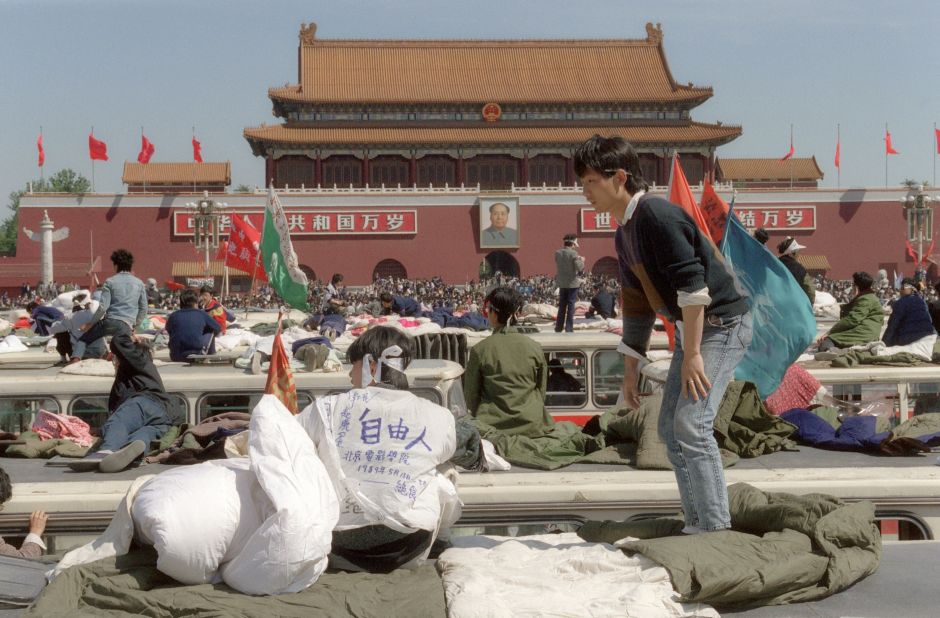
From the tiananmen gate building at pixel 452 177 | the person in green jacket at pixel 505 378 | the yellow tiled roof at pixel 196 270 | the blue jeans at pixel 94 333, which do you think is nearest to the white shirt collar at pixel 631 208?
the person in green jacket at pixel 505 378

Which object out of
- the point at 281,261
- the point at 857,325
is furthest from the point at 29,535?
the point at 281,261

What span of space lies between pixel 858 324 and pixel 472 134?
40.7 m

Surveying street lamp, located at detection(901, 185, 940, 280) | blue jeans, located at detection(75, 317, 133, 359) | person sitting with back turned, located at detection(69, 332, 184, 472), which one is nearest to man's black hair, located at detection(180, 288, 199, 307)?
blue jeans, located at detection(75, 317, 133, 359)

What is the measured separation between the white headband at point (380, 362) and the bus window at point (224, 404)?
2.11m

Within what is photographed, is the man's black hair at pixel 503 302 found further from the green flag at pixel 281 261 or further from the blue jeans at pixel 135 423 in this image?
the green flag at pixel 281 261

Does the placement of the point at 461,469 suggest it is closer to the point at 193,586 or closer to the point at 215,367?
the point at 193,586

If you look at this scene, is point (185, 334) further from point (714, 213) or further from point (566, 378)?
point (714, 213)

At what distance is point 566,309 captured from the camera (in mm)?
10891

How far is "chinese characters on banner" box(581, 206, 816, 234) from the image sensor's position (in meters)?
45.4

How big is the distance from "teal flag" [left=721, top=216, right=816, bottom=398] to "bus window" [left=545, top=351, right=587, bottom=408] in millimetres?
2298

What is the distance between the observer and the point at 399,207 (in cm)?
4575

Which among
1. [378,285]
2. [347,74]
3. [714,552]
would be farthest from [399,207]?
[714,552]

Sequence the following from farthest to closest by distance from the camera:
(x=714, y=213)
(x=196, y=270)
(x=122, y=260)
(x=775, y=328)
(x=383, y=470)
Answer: (x=196, y=270), (x=714, y=213), (x=122, y=260), (x=775, y=328), (x=383, y=470)

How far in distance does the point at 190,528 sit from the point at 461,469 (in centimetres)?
148
